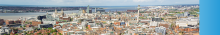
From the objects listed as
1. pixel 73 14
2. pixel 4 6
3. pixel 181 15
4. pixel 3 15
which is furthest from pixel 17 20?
pixel 181 15

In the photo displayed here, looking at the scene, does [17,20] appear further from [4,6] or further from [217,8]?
[217,8]

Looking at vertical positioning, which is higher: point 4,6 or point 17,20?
point 4,6

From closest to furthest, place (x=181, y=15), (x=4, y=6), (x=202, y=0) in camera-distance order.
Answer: (x=202, y=0) → (x=4, y=6) → (x=181, y=15)

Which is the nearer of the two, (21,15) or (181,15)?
(21,15)

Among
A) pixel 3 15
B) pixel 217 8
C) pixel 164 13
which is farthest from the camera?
pixel 164 13

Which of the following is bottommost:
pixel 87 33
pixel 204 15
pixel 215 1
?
pixel 87 33

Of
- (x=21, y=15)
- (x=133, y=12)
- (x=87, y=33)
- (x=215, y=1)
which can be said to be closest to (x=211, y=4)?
(x=215, y=1)

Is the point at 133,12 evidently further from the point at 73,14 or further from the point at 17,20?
the point at 17,20

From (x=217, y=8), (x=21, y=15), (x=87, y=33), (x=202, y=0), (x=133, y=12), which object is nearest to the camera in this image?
(x=217, y=8)

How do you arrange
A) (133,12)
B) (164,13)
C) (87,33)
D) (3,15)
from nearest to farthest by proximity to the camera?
(87,33) → (3,15) → (164,13) → (133,12)
